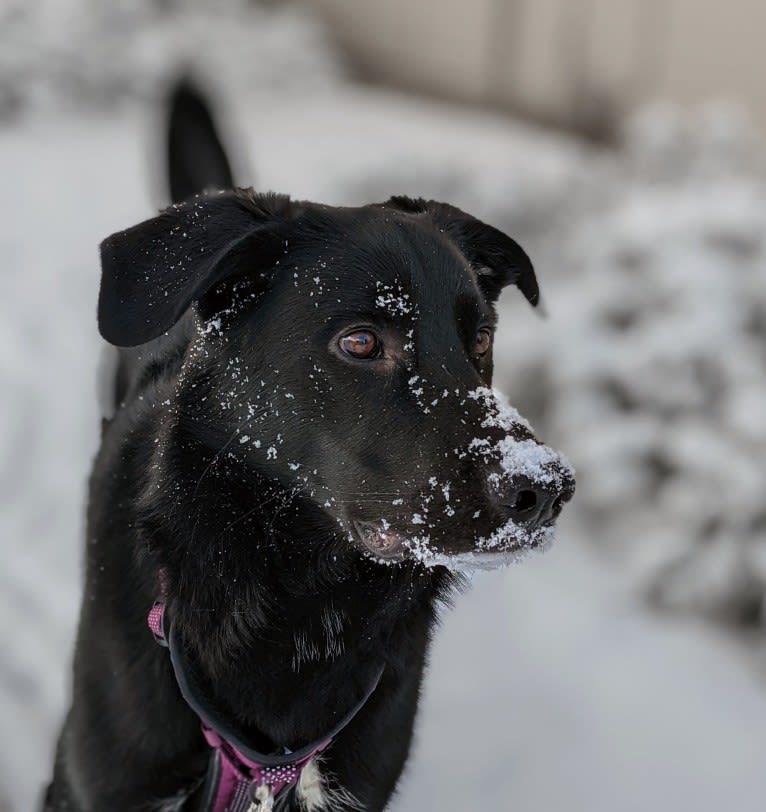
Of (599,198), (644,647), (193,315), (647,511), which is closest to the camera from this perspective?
(193,315)

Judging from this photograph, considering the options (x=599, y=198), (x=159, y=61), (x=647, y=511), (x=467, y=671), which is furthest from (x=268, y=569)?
(x=159, y=61)

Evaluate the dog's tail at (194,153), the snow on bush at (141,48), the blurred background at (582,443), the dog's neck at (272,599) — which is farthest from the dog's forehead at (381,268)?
the snow on bush at (141,48)

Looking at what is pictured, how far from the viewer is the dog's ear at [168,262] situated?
175 cm

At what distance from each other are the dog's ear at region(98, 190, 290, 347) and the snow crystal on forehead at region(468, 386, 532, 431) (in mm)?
506

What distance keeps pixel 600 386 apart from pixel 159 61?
678cm

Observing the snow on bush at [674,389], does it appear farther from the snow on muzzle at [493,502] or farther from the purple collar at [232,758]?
the snow on muzzle at [493,502]

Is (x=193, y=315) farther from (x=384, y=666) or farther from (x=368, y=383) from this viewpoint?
(x=384, y=666)

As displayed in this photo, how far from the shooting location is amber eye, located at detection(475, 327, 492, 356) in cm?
207

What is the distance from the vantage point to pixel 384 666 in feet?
6.95

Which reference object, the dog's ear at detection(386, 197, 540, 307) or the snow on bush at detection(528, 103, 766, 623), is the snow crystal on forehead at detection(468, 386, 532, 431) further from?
the snow on bush at detection(528, 103, 766, 623)

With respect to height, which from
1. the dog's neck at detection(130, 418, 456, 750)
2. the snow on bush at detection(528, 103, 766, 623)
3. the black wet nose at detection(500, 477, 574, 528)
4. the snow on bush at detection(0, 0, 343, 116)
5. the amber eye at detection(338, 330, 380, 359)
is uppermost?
the amber eye at detection(338, 330, 380, 359)

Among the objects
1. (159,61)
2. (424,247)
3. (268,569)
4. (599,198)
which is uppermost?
(424,247)

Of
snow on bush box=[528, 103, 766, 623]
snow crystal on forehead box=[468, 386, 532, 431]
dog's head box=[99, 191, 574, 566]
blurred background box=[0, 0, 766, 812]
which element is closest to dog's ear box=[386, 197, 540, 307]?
dog's head box=[99, 191, 574, 566]

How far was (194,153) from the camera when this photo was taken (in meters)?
3.51
